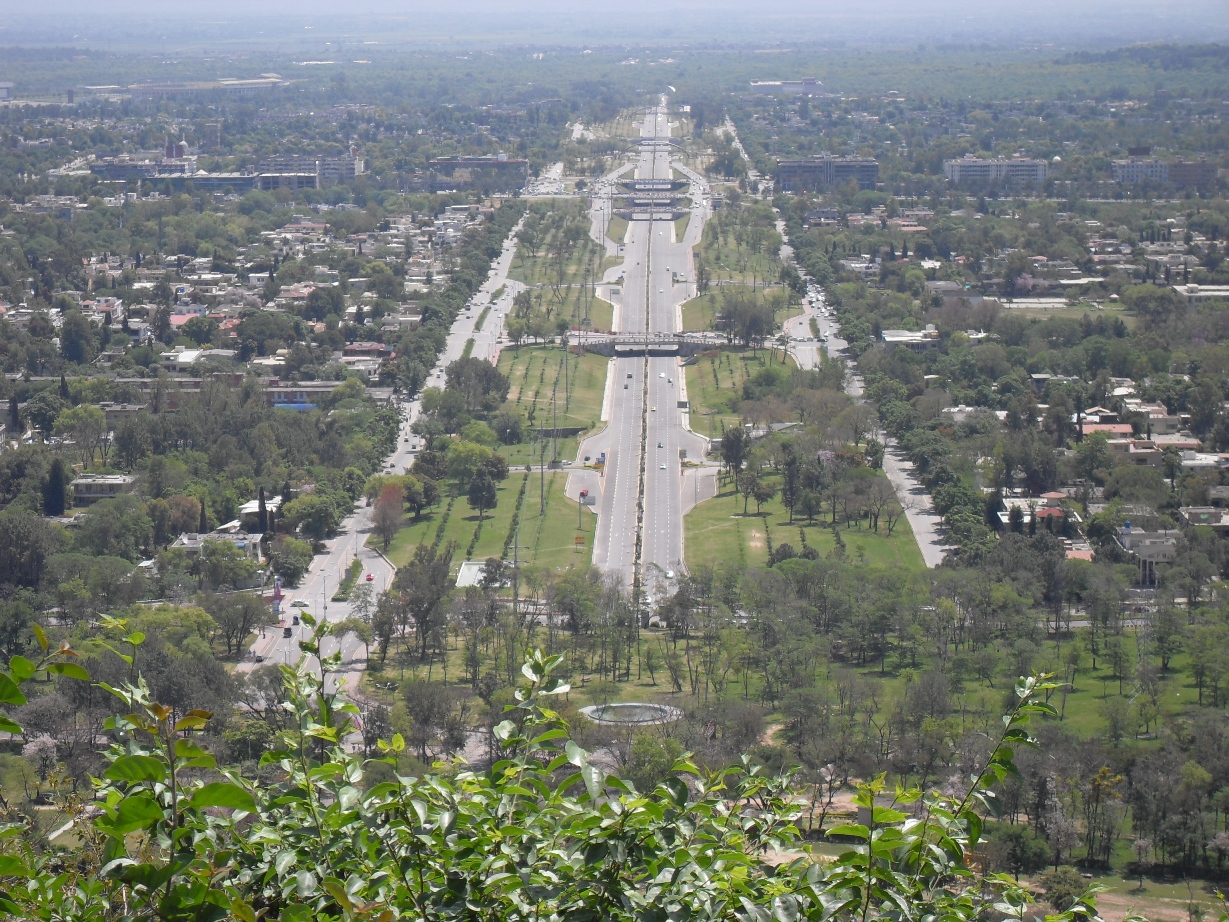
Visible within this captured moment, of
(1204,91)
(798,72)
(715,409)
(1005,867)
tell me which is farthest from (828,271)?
(798,72)

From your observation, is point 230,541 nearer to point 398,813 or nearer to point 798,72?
point 398,813

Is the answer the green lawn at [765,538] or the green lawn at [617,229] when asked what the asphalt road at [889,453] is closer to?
the green lawn at [765,538]

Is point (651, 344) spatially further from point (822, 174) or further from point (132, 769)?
point (132, 769)

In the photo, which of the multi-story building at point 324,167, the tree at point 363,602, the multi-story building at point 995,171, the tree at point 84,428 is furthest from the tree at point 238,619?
the multi-story building at point 995,171

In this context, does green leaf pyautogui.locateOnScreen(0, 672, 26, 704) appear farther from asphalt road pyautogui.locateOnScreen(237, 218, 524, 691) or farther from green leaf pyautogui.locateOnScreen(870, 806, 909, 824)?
asphalt road pyautogui.locateOnScreen(237, 218, 524, 691)

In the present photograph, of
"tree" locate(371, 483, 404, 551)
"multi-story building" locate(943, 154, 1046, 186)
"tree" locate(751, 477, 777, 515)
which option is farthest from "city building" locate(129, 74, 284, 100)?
"tree" locate(751, 477, 777, 515)

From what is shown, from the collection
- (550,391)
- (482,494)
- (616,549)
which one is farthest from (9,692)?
(550,391)
